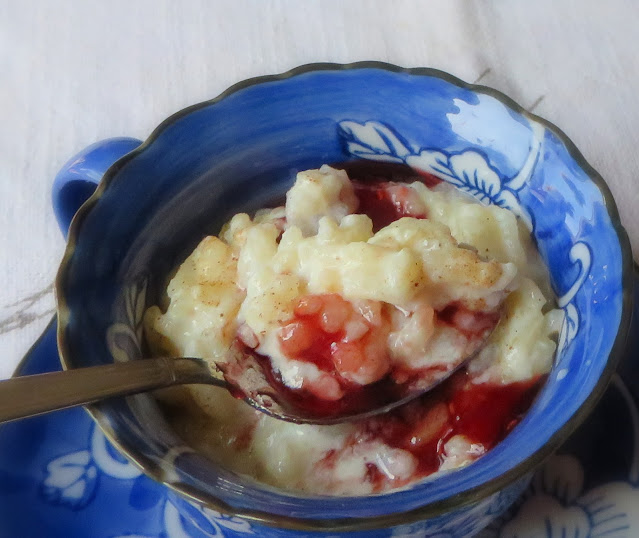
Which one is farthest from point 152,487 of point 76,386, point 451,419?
point 451,419

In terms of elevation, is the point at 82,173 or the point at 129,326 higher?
the point at 82,173

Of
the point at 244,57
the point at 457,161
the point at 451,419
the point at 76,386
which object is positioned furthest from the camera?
the point at 244,57

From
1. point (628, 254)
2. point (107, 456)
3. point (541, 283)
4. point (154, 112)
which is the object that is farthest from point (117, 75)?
point (628, 254)

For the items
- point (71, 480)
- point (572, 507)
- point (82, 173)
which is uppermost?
point (82, 173)

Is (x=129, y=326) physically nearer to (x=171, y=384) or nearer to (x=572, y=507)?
(x=171, y=384)

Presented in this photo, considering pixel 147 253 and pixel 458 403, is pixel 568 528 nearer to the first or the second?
pixel 458 403

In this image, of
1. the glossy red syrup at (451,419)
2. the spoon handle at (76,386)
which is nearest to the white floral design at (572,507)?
the glossy red syrup at (451,419)

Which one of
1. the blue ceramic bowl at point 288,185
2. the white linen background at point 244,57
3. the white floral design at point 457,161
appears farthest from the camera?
the white linen background at point 244,57

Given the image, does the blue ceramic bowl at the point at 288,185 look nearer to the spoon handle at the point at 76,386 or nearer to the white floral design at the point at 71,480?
the spoon handle at the point at 76,386
